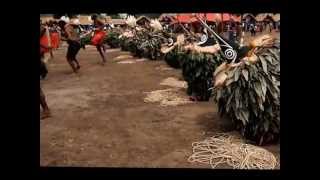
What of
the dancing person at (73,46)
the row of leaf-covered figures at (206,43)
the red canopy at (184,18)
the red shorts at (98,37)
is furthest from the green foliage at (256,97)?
the dancing person at (73,46)

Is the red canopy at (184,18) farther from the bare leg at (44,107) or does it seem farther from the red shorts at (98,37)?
the bare leg at (44,107)

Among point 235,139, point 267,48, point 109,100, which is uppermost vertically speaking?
point 267,48

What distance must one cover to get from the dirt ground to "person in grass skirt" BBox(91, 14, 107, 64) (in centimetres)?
5

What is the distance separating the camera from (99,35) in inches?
145

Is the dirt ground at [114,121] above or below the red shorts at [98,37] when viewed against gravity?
below

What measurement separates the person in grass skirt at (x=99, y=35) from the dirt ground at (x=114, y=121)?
0.15 ft

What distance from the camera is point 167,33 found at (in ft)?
12.0

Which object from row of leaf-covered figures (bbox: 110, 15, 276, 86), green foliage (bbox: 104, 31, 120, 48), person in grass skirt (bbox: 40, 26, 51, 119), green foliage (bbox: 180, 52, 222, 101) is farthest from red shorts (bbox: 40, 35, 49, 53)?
green foliage (bbox: 180, 52, 222, 101)

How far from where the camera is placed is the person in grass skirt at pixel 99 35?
3.55 m

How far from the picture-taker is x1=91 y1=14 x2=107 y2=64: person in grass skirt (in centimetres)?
355

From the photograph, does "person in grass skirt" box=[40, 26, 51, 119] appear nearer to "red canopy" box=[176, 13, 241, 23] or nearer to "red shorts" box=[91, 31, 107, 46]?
"red shorts" box=[91, 31, 107, 46]
